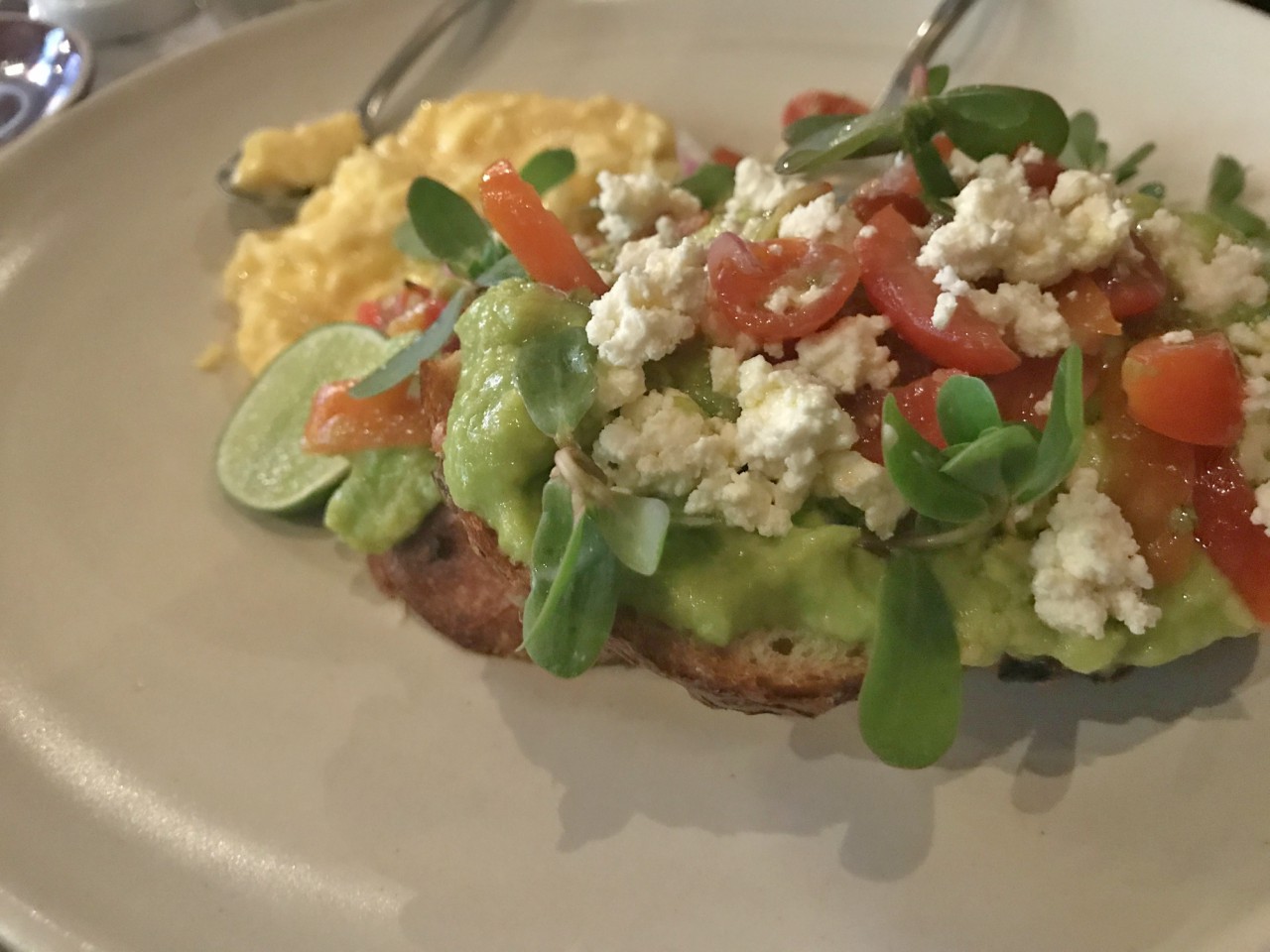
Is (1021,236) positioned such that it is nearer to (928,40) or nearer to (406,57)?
(928,40)

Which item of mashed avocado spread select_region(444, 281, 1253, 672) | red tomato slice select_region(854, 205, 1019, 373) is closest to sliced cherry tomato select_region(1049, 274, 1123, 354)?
red tomato slice select_region(854, 205, 1019, 373)

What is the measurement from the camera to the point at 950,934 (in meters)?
1.58

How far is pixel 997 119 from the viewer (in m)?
1.92

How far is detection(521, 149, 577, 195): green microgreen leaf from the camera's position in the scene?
2439mm

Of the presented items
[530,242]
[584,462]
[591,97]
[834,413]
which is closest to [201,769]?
[584,462]

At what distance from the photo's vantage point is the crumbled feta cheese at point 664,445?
1481 millimetres

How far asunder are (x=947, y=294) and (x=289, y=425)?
1.59 metres

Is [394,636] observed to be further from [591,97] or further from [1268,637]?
[591,97]

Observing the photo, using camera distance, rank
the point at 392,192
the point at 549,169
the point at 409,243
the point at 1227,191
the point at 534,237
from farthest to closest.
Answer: the point at 392,192, the point at 409,243, the point at 549,169, the point at 1227,191, the point at 534,237

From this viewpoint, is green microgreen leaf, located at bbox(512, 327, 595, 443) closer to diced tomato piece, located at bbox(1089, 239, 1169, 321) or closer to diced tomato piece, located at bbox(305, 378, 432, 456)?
diced tomato piece, located at bbox(305, 378, 432, 456)

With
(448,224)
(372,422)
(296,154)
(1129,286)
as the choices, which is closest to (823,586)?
(1129,286)

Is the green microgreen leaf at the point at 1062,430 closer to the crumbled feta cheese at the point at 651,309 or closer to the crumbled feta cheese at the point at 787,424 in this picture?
the crumbled feta cheese at the point at 787,424

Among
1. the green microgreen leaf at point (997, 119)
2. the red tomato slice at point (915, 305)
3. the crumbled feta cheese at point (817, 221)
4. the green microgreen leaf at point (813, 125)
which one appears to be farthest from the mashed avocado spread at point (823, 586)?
the green microgreen leaf at point (813, 125)

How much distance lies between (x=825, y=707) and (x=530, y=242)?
3.31ft
